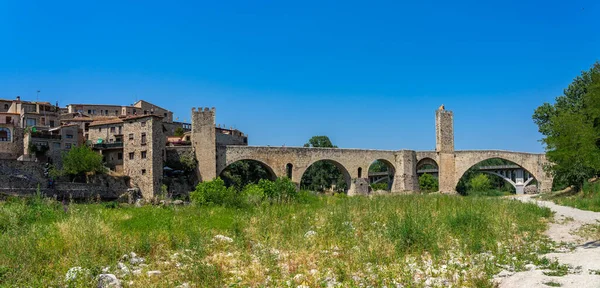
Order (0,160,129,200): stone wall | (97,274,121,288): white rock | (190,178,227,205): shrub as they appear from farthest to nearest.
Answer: (0,160,129,200): stone wall
(190,178,227,205): shrub
(97,274,121,288): white rock

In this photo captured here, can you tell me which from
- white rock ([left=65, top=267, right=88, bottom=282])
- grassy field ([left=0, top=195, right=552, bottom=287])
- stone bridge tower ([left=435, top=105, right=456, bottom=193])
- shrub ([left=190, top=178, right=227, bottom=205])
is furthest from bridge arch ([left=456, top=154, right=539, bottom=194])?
white rock ([left=65, top=267, right=88, bottom=282])

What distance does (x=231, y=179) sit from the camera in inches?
1911

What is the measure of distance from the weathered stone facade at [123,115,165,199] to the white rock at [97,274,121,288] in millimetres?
30459

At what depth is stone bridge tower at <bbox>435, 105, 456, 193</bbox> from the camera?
5003 centimetres

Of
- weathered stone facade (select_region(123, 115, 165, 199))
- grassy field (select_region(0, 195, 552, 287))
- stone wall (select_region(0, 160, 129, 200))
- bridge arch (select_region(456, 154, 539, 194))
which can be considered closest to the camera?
grassy field (select_region(0, 195, 552, 287))

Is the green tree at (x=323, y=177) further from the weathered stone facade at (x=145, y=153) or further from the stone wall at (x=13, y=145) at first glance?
the stone wall at (x=13, y=145)

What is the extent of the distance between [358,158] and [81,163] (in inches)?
948

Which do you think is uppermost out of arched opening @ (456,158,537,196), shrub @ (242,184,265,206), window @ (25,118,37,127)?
window @ (25,118,37,127)

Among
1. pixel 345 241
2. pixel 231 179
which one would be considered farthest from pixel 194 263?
pixel 231 179

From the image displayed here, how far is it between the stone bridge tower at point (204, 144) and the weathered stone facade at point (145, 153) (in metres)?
2.71

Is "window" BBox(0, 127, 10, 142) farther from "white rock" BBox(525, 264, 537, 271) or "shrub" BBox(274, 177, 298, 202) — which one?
"white rock" BBox(525, 264, 537, 271)

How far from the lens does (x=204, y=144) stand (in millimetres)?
40250

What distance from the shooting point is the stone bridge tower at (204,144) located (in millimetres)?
39969

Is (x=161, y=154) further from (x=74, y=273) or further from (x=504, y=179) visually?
(x=504, y=179)
